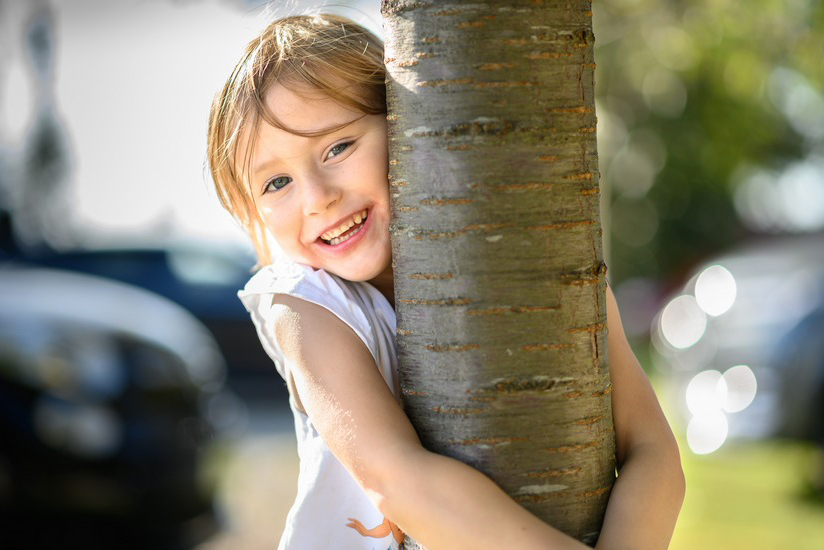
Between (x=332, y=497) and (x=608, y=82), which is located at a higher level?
(x=332, y=497)

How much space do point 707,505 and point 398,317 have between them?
536 centimetres

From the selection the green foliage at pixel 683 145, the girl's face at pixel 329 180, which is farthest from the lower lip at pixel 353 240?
the green foliage at pixel 683 145

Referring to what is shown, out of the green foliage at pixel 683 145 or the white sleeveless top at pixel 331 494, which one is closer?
the white sleeveless top at pixel 331 494

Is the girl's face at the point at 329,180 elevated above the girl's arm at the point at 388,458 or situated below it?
above

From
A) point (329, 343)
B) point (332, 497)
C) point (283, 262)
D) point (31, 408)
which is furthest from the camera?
point (31, 408)

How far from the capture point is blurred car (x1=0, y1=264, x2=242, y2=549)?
461 cm

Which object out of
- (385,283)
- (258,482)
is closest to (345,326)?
(385,283)

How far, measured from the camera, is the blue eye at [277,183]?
1925mm

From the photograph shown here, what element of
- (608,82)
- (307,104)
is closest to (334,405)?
(307,104)

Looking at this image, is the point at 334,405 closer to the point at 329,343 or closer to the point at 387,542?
the point at 329,343

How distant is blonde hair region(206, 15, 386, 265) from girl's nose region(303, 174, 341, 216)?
0.10m

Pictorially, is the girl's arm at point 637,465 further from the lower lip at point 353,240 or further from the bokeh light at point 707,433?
the bokeh light at point 707,433

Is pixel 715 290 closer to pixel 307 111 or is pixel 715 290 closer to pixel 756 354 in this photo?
pixel 756 354

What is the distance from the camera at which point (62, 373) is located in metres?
4.63
